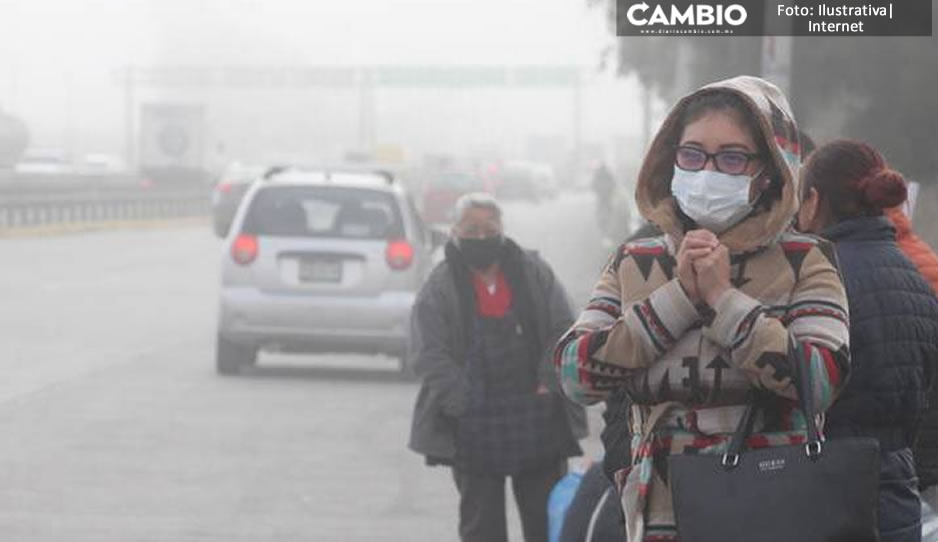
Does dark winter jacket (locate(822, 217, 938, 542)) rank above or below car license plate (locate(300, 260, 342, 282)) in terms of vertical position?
above

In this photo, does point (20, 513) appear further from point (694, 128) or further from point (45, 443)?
point (694, 128)

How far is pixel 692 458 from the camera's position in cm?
422

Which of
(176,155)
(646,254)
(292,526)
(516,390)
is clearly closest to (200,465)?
(292,526)

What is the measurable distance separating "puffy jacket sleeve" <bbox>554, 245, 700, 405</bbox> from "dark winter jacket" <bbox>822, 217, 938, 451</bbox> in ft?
1.95

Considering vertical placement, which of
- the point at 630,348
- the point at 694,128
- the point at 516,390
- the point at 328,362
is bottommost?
the point at 328,362

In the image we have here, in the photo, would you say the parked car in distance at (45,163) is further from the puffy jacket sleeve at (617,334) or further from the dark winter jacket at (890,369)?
the puffy jacket sleeve at (617,334)

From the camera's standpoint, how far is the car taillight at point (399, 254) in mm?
18094

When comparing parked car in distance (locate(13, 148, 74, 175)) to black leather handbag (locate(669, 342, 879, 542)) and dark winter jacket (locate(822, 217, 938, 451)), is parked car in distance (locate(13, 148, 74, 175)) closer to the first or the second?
dark winter jacket (locate(822, 217, 938, 451))

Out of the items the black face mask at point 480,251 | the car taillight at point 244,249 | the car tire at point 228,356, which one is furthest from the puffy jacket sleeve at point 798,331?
the car taillight at point 244,249

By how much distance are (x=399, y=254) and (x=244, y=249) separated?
4.01ft

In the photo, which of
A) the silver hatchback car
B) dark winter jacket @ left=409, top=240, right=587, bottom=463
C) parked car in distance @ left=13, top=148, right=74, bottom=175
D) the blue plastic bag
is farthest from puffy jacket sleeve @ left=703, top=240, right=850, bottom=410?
parked car in distance @ left=13, top=148, right=74, bottom=175

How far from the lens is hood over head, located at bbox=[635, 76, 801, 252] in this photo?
14.3ft

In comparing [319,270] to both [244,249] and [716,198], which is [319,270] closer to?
[244,249]

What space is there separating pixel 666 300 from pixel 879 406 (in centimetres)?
78
